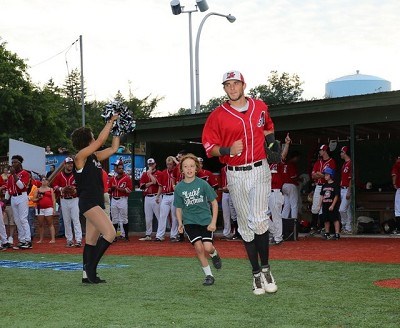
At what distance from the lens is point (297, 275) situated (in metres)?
8.87

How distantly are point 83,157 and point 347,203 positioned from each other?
9927 millimetres

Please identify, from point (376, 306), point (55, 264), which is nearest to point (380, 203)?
point (55, 264)

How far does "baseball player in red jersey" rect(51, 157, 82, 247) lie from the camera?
15602 millimetres

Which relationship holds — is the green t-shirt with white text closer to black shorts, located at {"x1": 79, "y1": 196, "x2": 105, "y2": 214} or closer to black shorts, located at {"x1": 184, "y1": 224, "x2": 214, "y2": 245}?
black shorts, located at {"x1": 184, "y1": 224, "x2": 214, "y2": 245}

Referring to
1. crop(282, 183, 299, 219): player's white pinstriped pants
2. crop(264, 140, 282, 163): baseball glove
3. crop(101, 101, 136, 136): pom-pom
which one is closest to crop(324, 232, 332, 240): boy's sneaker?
crop(282, 183, 299, 219): player's white pinstriped pants

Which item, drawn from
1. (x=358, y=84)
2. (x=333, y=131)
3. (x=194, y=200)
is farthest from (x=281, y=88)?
(x=194, y=200)

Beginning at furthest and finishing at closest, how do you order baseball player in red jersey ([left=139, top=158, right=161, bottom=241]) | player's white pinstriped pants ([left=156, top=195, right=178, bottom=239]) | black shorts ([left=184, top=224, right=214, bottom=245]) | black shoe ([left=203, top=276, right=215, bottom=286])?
baseball player in red jersey ([left=139, top=158, right=161, bottom=241]) → player's white pinstriped pants ([left=156, top=195, right=178, bottom=239]) → black shorts ([left=184, top=224, right=214, bottom=245]) → black shoe ([left=203, top=276, right=215, bottom=286])

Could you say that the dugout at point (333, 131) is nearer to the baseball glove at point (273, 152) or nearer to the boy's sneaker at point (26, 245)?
the boy's sneaker at point (26, 245)

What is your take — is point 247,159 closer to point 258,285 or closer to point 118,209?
point 258,285

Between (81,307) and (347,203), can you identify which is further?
(347,203)

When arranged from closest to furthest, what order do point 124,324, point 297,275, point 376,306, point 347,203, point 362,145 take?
point 124,324, point 376,306, point 297,275, point 347,203, point 362,145

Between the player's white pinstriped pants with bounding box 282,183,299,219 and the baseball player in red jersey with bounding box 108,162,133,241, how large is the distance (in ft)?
13.5

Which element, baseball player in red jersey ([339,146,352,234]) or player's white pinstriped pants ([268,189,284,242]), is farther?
baseball player in red jersey ([339,146,352,234])

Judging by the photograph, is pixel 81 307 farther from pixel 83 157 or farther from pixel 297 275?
pixel 297 275
